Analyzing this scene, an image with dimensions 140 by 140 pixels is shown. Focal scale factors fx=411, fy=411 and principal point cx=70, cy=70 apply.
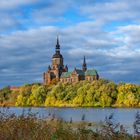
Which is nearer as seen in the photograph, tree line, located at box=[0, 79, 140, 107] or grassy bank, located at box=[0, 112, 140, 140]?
grassy bank, located at box=[0, 112, 140, 140]

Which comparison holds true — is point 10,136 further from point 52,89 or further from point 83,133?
point 52,89

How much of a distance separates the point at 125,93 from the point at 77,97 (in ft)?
44.5

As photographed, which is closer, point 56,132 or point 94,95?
point 56,132

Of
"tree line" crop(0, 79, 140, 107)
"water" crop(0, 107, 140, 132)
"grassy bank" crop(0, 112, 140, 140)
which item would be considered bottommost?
"grassy bank" crop(0, 112, 140, 140)

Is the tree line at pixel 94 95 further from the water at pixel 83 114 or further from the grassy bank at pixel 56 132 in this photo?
the grassy bank at pixel 56 132

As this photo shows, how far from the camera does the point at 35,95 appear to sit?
12694cm

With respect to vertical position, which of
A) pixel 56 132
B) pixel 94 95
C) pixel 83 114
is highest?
pixel 94 95

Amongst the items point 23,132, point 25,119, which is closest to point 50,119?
point 25,119

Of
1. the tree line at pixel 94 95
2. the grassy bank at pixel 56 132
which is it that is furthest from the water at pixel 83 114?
the tree line at pixel 94 95

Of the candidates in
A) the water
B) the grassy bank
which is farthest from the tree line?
the grassy bank

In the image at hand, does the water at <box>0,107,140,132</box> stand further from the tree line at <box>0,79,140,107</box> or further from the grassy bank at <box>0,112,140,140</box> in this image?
the tree line at <box>0,79,140,107</box>

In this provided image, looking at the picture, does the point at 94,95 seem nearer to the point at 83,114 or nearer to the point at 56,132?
the point at 83,114

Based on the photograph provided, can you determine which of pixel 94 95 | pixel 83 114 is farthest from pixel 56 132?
pixel 94 95

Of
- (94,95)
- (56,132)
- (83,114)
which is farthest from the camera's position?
(94,95)
